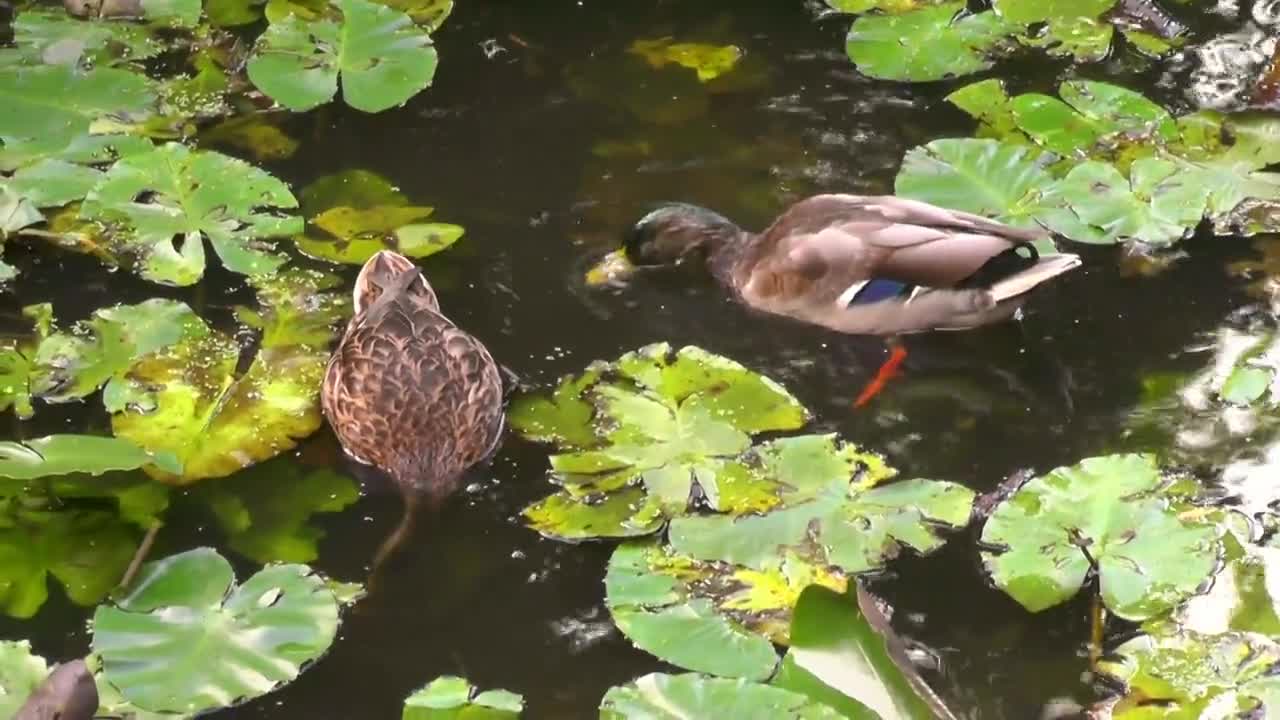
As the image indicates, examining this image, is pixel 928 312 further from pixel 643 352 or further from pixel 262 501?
pixel 262 501

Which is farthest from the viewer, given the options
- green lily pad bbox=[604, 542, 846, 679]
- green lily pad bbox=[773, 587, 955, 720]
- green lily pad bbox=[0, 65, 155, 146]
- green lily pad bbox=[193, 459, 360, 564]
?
green lily pad bbox=[0, 65, 155, 146]

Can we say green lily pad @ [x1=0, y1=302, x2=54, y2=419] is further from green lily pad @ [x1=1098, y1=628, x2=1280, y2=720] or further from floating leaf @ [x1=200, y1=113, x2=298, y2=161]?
green lily pad @ [x1=1098, y1=628, x2=1280, y2=720]

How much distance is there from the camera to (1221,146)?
5.78m

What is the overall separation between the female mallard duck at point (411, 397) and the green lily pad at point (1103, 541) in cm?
148

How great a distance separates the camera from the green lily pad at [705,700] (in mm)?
3574

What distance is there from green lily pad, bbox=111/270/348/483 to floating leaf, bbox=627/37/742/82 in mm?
1844

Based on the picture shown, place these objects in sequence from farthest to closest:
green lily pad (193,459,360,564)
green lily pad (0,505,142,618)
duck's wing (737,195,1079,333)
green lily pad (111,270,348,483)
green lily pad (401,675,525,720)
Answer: duck's wing (737,195,1079,333) → green lily pad (111,270,348,483) → green lily pad (193,459,360,564) → green lily pad (0,505,142,618) → green lily pad (401,675,525,720)

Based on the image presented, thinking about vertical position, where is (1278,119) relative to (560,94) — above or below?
above

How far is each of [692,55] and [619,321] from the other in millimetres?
1594

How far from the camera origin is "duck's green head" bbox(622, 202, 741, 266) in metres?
5.48

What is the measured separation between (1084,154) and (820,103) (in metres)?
1.02

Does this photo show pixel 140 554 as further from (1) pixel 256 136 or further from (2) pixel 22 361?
(1) pixel 256 136

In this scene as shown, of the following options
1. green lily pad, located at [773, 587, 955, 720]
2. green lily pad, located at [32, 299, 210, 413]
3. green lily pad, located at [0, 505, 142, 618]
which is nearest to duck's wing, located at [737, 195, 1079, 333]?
green lily pad, located at [773, 587, 955, 720]

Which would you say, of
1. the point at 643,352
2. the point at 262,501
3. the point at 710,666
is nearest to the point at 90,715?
the point at 262,501
